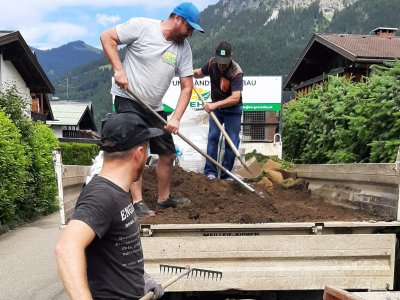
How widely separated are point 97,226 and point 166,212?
219 centimetres

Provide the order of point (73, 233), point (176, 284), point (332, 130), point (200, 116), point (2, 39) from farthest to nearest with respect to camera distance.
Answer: point (2, 39) → point (200, 116) → point (332, 130) → point (176, 284) → point (73, 233)

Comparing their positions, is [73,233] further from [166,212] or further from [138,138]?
[166,212]

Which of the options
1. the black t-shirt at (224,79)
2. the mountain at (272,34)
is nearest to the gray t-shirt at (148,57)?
the black t-shirt at (224,79)

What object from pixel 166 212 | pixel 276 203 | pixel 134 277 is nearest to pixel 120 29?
pixel 166 212

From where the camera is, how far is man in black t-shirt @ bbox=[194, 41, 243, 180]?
228 inches

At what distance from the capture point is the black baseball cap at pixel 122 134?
85.1 inches

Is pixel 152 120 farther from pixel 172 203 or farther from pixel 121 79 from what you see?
pixel 172 203

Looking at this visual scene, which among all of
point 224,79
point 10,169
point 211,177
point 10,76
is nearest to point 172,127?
point 211,177

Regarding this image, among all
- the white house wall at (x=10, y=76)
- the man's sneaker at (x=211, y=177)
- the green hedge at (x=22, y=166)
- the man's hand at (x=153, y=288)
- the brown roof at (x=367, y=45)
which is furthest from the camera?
the white house wall at (x=10, y=76)

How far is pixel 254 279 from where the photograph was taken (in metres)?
3.34

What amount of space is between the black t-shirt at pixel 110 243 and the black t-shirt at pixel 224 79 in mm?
3908

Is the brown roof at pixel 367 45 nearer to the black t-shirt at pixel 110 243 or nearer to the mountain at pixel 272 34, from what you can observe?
the black t-shirt at pixel 110 243

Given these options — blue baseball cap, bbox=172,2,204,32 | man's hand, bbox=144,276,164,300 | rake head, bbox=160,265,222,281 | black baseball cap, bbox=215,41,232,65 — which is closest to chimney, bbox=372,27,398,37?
black baseball cap, bbox=215,41,232,65

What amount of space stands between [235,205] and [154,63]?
139 centimetres
